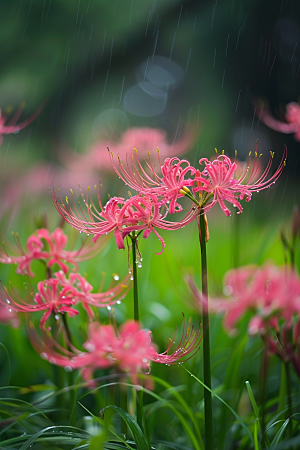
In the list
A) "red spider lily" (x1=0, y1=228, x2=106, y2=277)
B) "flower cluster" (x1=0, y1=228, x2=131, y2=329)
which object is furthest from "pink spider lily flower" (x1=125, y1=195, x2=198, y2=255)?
"red spider lily" (x1=0, y1=228, x2=106, y2=277)

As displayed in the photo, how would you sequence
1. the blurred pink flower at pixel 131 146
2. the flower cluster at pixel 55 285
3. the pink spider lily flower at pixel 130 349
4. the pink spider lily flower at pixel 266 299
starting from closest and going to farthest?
the pink spider lily flower at pixel 130 349
the pink spider lily flower at pixel 266 299
the flower cluster at pixel 55 285
the blurred pink flower at pixel 131 146

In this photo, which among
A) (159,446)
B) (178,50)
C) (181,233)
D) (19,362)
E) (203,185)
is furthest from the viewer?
(178,50)

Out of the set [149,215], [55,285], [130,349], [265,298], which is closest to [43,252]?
[55,285]

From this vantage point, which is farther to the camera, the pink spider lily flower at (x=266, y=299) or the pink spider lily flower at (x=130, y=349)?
the pink spider lily flower at (x=266, y=299)

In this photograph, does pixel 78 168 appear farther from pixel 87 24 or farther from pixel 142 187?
pixel 87 24

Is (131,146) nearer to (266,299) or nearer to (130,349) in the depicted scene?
(266,299)

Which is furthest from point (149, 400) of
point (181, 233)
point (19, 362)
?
point (181, 233)

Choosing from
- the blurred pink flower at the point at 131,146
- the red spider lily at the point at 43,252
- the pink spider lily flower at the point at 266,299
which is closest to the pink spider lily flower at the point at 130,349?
the pink spider lily flower at the point at 266,299

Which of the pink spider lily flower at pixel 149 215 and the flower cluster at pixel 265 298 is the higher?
→ the pink spider lily flower at pixel 149 215

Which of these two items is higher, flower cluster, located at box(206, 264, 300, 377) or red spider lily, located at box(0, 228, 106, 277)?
flower cluster, located at box(206, 264, 300, 377)

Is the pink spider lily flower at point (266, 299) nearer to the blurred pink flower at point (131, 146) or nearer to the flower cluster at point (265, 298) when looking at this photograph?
the flower cluster at point (265, 298)

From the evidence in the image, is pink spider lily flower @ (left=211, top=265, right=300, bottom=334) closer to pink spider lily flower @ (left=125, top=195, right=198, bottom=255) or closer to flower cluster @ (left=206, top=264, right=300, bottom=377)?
flower cluster @ (left=206, top=264, right=300, bottom=377)
